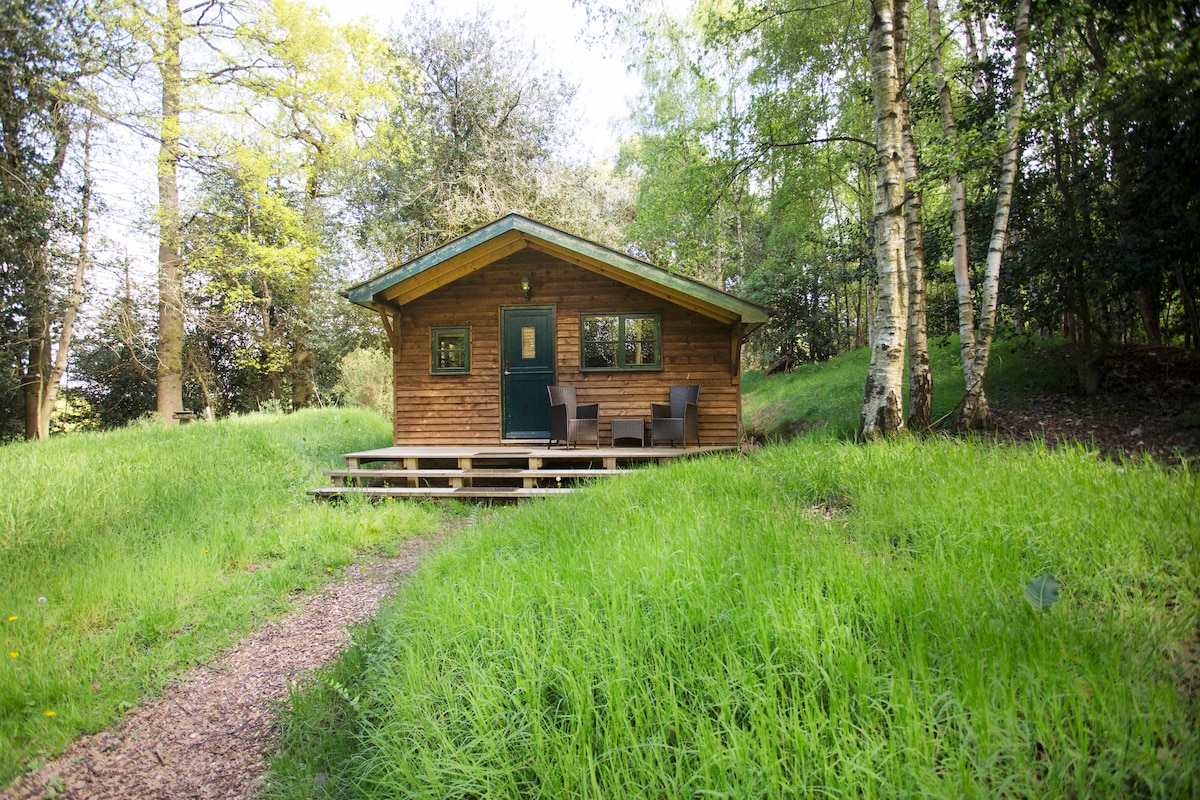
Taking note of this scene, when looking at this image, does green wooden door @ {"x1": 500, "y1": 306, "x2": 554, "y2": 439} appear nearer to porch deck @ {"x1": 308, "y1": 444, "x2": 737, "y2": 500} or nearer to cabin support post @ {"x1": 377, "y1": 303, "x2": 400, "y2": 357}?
porch deck @ {"x1": 308, "y1": 444, "x2": 737, "y2": 500}

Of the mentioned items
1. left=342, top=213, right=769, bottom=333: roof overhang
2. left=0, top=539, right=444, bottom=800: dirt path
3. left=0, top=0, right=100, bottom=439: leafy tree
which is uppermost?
left=0, top=0, right=100, bottom=439: leafy tree

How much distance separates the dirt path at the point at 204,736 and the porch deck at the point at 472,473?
3582 mm

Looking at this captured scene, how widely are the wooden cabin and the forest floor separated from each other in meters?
4.01

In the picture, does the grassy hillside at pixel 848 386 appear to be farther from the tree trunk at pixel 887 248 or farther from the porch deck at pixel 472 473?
the porch deck at pixel 472 473

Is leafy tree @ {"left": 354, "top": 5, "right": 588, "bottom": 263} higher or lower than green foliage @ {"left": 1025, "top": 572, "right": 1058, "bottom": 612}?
higher

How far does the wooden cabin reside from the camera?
30.6 ft

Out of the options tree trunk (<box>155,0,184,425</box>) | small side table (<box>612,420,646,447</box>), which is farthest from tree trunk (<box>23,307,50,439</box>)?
small side table (<box>612,420,646,447</box>)

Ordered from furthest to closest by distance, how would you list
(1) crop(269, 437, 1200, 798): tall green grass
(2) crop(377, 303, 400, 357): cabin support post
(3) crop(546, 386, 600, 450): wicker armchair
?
1. (2) crop(377, 303, 400, 357): cabin support post
2. (3) crop(546, 386, 600, 450): wicker armchair
3. (1) crop(269, 437, 1200, 798): tall green grass

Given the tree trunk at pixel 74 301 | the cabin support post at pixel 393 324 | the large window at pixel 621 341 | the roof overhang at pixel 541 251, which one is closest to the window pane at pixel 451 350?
the cabin support post at pixel 393 324

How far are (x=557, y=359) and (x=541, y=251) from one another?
190cm

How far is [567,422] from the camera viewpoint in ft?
28.1

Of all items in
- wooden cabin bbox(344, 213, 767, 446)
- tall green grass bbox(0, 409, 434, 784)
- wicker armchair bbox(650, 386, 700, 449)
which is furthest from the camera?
wooden cabin bbox(344, 213, 767, 446)

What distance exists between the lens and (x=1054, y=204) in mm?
7547

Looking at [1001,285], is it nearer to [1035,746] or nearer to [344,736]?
[1035,746]
